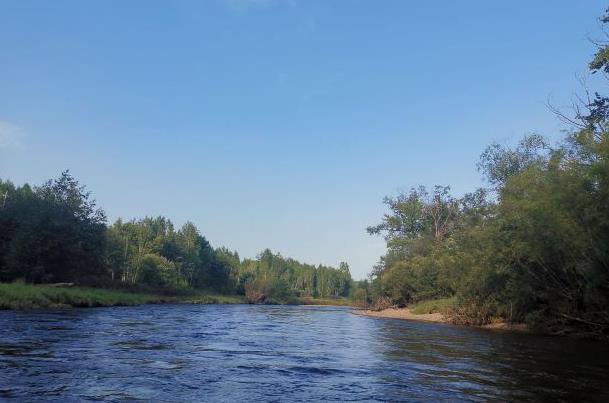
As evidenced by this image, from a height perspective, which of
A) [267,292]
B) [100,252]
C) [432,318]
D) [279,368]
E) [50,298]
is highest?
[100,252]

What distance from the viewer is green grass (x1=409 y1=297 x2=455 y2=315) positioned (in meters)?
43.7

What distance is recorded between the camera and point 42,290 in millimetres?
40688

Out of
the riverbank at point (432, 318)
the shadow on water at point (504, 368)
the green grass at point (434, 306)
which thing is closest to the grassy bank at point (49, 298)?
the shadow on water at point (504, 368)

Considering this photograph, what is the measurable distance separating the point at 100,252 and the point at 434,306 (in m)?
48.0

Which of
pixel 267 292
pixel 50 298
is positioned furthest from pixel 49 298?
pixel 267 292

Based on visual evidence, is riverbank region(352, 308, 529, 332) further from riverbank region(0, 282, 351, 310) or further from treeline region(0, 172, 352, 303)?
treeline region(0, 172, 352, 303)

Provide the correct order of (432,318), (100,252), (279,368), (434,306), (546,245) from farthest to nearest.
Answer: (100,252) < (434,306) < (432,318) < (546,245) < (279,368)

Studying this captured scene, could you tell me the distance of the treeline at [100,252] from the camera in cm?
5678

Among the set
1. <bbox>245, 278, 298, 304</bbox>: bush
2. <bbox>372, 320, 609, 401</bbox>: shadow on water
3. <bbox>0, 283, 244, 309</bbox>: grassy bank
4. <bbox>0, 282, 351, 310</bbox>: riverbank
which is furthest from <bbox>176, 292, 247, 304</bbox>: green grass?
<bbox>372, 320, 609, 401</bbox>: shadow on water

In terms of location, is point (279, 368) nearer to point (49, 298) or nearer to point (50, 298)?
point (49, 298)

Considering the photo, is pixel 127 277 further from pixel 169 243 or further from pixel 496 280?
pixel 496 280

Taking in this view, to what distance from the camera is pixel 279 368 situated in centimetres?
1403

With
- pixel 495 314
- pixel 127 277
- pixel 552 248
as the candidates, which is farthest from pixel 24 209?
pixel 552 248

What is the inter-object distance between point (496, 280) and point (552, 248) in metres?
7.68
